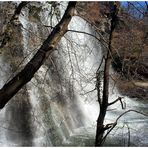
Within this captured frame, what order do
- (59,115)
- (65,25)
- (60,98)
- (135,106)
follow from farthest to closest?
(135,106) → (60,98) → (59,115) → (65,25)

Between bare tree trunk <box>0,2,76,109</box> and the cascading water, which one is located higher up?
bare tree trunk <box>0,2,76,109</box>

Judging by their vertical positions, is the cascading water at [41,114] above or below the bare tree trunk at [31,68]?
below

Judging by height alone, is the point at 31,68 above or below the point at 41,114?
above

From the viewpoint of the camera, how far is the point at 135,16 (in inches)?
318

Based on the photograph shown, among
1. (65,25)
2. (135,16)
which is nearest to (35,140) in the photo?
(135,16)

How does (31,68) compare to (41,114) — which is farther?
(41,114)

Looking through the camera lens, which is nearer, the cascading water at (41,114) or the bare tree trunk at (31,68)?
the bare tree trunk at (31,68)

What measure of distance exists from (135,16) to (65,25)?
3317 millimetres

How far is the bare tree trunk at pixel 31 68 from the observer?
16.3 ft

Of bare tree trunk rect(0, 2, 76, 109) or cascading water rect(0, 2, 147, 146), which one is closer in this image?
bare tree trunk rect(0, 2, 76, 109)

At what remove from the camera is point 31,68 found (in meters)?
5.02

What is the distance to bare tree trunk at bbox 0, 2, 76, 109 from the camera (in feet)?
16.3

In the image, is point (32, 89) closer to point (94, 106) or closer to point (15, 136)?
point (15, 136)

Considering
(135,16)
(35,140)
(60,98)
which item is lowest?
(35,140)
